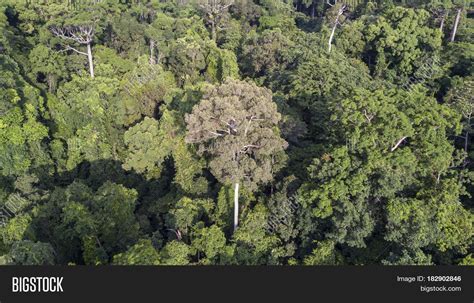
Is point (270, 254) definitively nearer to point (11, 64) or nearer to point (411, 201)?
point (411, 201)

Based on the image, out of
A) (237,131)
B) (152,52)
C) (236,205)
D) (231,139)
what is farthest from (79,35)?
(236,205)

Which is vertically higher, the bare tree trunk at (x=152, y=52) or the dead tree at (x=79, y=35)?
the dead tree at (x=79, y=35)

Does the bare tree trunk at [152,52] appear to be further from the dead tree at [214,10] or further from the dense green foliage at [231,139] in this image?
the dead tree at [214,10]

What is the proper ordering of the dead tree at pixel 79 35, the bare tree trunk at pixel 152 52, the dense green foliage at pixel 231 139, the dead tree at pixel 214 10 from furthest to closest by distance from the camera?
the dead tree at pixel 214 10, the bare tree trunk at pixel 152 52, the dead tree at pixel 79 35, the dense green foliage at pixel 231 139

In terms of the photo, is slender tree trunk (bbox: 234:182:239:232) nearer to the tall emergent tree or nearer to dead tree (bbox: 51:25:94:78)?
the tall emergent tree

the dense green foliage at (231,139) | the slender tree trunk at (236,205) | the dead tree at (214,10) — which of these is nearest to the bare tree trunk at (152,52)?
the dense green foliage at (231,139)

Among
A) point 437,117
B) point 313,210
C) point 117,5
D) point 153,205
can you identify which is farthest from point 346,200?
point 117,5

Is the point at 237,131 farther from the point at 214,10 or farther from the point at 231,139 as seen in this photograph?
the point at 214,10

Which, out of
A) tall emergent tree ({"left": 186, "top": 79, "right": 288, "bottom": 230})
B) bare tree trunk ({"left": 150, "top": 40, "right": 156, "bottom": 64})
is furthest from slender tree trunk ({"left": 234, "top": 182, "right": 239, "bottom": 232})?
bare tree trunk ({"left": 150, "top": 40, "right": 156, "bottom": 64})
